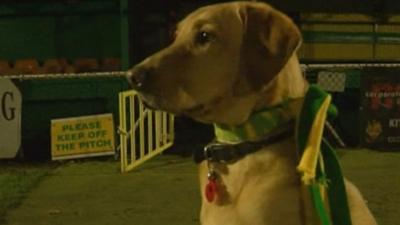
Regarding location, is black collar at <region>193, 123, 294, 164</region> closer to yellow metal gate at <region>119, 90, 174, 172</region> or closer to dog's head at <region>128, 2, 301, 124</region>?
dog's head at <region>128, 2, 301, 124</region>

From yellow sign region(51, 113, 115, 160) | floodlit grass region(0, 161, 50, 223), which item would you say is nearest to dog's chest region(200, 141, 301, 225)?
floodlit grass region(0, 161, 50, 223)

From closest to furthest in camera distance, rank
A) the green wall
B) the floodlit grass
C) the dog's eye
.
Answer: the dog's eye → the floodlit grass → the green wall

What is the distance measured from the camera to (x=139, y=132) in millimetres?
9852

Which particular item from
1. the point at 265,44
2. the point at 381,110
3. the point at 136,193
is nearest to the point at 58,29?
the point at 381,110

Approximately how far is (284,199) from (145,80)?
505mm

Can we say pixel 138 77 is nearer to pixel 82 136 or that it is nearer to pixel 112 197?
pixel 112 197

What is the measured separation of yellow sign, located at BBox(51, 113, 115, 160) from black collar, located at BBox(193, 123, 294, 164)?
23.9 ft

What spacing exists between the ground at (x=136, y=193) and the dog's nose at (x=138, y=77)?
164 inches

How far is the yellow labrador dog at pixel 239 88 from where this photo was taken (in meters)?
2.36

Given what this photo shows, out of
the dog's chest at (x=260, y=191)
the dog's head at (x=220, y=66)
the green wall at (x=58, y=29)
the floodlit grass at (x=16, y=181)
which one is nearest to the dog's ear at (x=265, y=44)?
the dog's head at (x=220, y=66)

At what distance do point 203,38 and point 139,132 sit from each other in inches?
293

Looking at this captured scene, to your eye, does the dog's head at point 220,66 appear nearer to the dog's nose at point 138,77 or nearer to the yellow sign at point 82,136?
the dog's nose at point 138,77

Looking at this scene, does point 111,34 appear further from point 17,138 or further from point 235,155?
point 235,155

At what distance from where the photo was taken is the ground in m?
6.73
